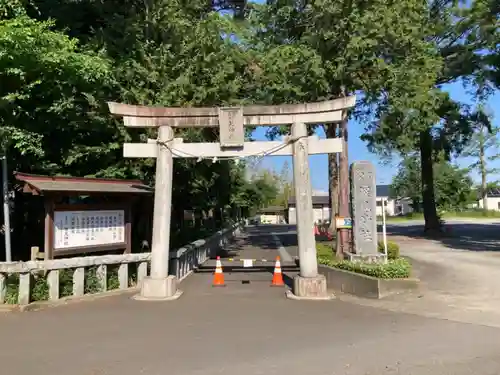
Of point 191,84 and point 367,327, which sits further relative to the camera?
point 191,84

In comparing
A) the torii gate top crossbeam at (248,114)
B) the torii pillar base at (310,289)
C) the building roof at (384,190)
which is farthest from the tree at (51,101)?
the building roof at (384,190)

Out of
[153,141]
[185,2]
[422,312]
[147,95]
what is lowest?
[422,312]

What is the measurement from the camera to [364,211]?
12.6m

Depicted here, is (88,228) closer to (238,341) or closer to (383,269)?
(238,341)

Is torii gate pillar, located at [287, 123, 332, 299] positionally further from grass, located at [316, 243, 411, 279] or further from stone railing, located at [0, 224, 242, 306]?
stone railing, located at [0, 224, 242, 306]

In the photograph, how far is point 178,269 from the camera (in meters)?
12.6

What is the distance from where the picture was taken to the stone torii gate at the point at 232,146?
10.3m

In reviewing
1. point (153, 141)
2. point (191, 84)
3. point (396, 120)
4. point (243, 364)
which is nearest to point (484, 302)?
point (243, 364)

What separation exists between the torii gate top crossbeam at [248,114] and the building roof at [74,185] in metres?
1.47

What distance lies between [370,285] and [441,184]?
6516cm

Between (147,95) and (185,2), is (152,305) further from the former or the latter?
(185,2)

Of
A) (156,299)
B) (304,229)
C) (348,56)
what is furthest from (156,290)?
(348,56)

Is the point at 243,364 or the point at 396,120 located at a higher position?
the point at 396,120

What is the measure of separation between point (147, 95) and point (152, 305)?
6196 millimetres
